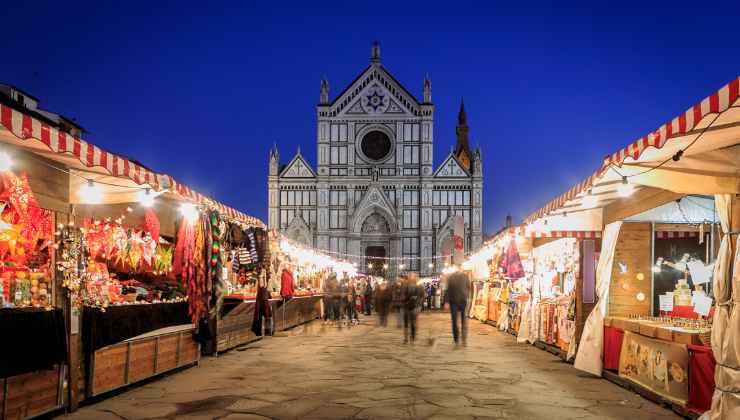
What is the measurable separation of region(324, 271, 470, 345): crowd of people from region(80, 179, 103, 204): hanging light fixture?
728cm

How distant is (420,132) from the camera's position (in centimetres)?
5006

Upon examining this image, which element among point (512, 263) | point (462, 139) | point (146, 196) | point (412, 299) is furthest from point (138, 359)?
point (462, 139)

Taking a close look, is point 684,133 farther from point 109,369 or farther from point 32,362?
point 109,369

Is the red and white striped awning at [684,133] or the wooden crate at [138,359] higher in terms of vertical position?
the red and white striped awning at [684,133]

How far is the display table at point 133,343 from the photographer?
7.27 meters

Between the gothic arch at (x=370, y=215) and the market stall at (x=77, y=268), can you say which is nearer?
the market stall at (x=77, y=268)

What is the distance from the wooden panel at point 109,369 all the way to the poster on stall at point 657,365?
240 inches

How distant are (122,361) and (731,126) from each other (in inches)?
266

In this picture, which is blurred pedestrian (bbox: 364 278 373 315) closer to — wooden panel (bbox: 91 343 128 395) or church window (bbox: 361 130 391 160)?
church window (bbox: 361 130 391 160)

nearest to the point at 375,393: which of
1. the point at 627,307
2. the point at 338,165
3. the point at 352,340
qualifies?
the point at 627,307

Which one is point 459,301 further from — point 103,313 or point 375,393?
point 103,313

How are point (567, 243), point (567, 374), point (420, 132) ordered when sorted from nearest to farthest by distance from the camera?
point (567, 374) < point (567, 243) < point (420, 132)

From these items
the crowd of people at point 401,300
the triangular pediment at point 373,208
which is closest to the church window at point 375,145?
the triangular pediment at point 373,208

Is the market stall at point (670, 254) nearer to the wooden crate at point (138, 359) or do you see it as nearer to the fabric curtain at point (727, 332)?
the fabric curtain at point (727, 332)
